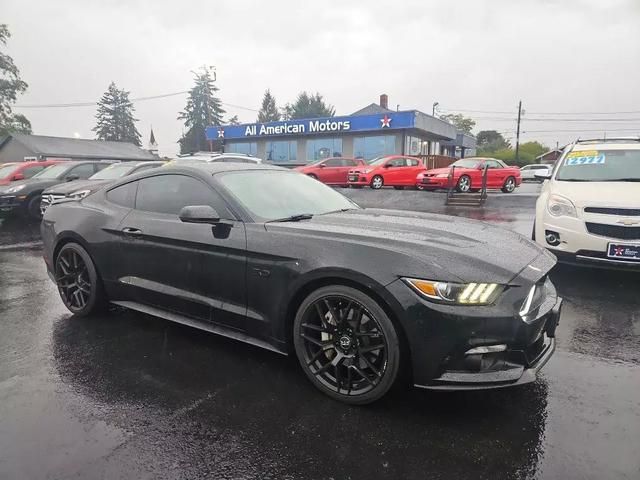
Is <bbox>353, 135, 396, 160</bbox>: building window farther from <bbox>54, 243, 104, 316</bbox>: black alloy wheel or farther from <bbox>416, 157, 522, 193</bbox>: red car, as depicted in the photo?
<bbox>54, 243, 104, 316</bbox>: black alloy wheel

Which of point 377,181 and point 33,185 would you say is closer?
point 33,185

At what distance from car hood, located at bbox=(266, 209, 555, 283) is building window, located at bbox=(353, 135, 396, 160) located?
24389 millimetres

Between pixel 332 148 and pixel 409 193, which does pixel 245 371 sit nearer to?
pixel 409 193

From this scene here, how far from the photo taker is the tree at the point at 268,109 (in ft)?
259

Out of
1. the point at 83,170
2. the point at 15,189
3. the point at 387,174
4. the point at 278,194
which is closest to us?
the point at 278,194

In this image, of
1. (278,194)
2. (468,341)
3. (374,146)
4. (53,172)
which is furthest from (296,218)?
(374,146)

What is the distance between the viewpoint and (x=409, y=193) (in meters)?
15.1

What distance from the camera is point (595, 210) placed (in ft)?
15.6

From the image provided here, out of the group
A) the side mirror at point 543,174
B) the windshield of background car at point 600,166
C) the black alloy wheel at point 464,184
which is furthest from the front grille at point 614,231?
the black alloy wheel at point 464,184

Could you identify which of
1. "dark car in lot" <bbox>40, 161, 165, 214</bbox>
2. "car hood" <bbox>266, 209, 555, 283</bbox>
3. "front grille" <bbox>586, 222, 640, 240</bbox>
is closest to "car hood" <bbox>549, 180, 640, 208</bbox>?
"front grille" <bbox>586, 222, 640, 240</bbox>

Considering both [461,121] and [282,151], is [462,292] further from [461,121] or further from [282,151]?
[461,121]

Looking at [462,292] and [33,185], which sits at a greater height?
[33,185]

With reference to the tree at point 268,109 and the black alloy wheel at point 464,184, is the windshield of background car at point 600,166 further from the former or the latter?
the tree at point 268,109

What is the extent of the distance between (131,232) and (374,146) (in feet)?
82.4
